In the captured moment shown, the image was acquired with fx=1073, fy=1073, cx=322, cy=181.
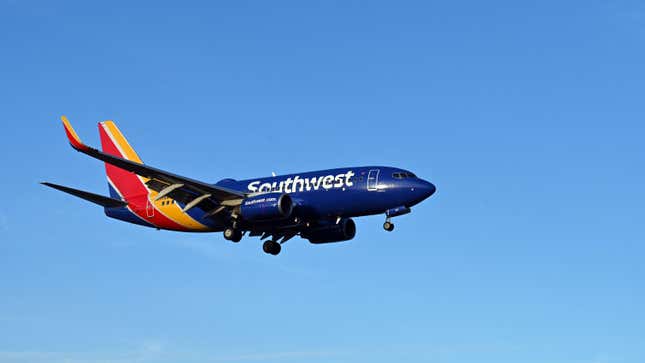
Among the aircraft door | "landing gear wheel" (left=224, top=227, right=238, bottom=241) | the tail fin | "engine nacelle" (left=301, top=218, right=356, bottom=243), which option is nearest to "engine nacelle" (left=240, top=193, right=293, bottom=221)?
"landing gear wheel" (left=224, top=227, right=238, bottom=241)

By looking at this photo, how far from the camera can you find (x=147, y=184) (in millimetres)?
67000

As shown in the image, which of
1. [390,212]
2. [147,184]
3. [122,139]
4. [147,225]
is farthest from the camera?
[122,139]

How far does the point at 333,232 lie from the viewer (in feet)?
226

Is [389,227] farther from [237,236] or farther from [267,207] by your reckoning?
[237,236]

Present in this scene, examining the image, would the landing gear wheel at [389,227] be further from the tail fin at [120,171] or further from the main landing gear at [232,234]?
the tail fin at [120,171]

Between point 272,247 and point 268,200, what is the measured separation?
7994 millimetres

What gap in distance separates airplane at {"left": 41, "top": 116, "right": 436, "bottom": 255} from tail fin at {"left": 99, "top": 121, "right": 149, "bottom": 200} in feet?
0.52

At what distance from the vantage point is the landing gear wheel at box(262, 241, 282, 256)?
70.8 meters

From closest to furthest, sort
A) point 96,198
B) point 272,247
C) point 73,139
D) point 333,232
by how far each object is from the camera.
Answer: point 73,139 < point 333,232 < point 272,247 < point 96,198

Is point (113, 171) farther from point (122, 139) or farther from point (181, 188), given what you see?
point (181, 188)

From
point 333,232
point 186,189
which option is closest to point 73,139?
point 186,189

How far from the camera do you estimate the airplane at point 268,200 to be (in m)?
62.7

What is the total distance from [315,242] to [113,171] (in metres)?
16.2

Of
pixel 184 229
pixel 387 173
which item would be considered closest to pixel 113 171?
pixel 184 229
